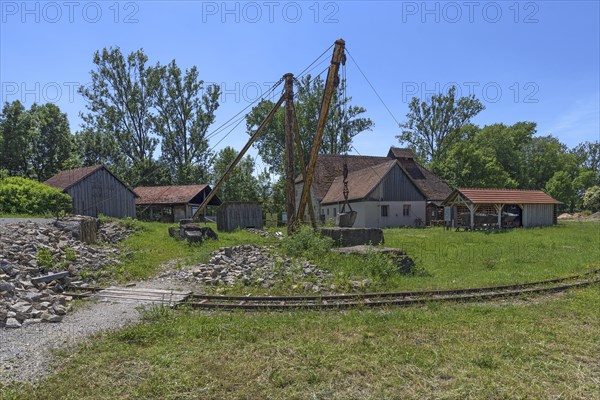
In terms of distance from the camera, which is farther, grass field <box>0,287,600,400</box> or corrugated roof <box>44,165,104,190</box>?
corrugated roof <box>44,165,104,190</box>

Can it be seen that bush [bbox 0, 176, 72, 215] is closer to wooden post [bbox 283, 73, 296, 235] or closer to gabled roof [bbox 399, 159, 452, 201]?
wooden post [bbox 283, 73, 296, 235]

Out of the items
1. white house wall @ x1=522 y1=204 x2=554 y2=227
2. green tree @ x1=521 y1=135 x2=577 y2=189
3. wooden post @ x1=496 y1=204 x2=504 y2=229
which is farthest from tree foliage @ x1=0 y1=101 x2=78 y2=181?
green tree @ x1=521 y1=135 x2=577 y2=189

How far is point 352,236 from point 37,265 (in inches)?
384

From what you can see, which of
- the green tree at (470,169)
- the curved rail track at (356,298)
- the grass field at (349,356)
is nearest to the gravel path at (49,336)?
the grass field at (349,356)

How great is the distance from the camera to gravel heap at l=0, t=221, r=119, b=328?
22.5 feet

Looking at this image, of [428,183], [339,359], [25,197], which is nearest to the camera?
[339,359]

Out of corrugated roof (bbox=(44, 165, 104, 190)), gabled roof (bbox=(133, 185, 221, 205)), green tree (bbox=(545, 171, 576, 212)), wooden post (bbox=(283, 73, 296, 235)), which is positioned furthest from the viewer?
green tree (bbox=(545, 171, 576, 212))

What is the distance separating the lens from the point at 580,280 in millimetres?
10164

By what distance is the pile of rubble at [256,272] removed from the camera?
392 inches

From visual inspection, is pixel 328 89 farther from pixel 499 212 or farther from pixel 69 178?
pixel 69 178

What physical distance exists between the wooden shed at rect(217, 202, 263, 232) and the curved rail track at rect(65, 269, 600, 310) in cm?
1559

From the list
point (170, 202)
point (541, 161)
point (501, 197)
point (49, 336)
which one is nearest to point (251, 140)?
point (49, 336)

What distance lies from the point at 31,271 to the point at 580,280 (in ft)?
42.3

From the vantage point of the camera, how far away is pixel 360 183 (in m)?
36.0
